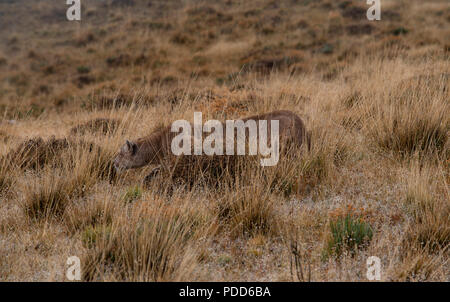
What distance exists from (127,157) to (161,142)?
1.71 ft

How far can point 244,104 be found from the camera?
8.87 m

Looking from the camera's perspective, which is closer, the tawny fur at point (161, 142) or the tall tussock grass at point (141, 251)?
the tall tussock grass at point (141, 251)

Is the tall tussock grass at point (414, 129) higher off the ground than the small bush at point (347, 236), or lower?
higher

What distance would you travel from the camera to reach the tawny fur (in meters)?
5.34

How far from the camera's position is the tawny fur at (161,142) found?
17.5 feet

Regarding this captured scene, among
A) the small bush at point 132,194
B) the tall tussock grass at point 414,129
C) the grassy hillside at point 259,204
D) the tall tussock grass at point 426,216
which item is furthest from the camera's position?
the tall tussock grass at point 414,129

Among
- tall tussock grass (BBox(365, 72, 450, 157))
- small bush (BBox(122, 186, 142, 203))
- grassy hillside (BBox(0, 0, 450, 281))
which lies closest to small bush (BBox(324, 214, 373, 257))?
grassy hillside (BBox(0, 0, 450, 281))

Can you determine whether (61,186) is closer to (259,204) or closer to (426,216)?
(259,204)

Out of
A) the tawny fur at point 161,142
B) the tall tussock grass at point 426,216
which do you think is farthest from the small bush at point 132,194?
the tall tussock grass at point 426,216

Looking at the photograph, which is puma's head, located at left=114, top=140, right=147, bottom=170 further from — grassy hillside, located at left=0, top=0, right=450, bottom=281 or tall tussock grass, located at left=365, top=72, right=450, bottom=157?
tall tussock grass, located at left=365, top=72, right=450, bottom=157

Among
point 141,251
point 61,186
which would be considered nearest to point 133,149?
point 61,186

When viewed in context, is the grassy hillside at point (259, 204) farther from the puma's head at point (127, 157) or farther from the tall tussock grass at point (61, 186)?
the puma's head at point (127, 157)

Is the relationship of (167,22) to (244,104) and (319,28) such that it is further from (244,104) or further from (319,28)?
(244,104)
